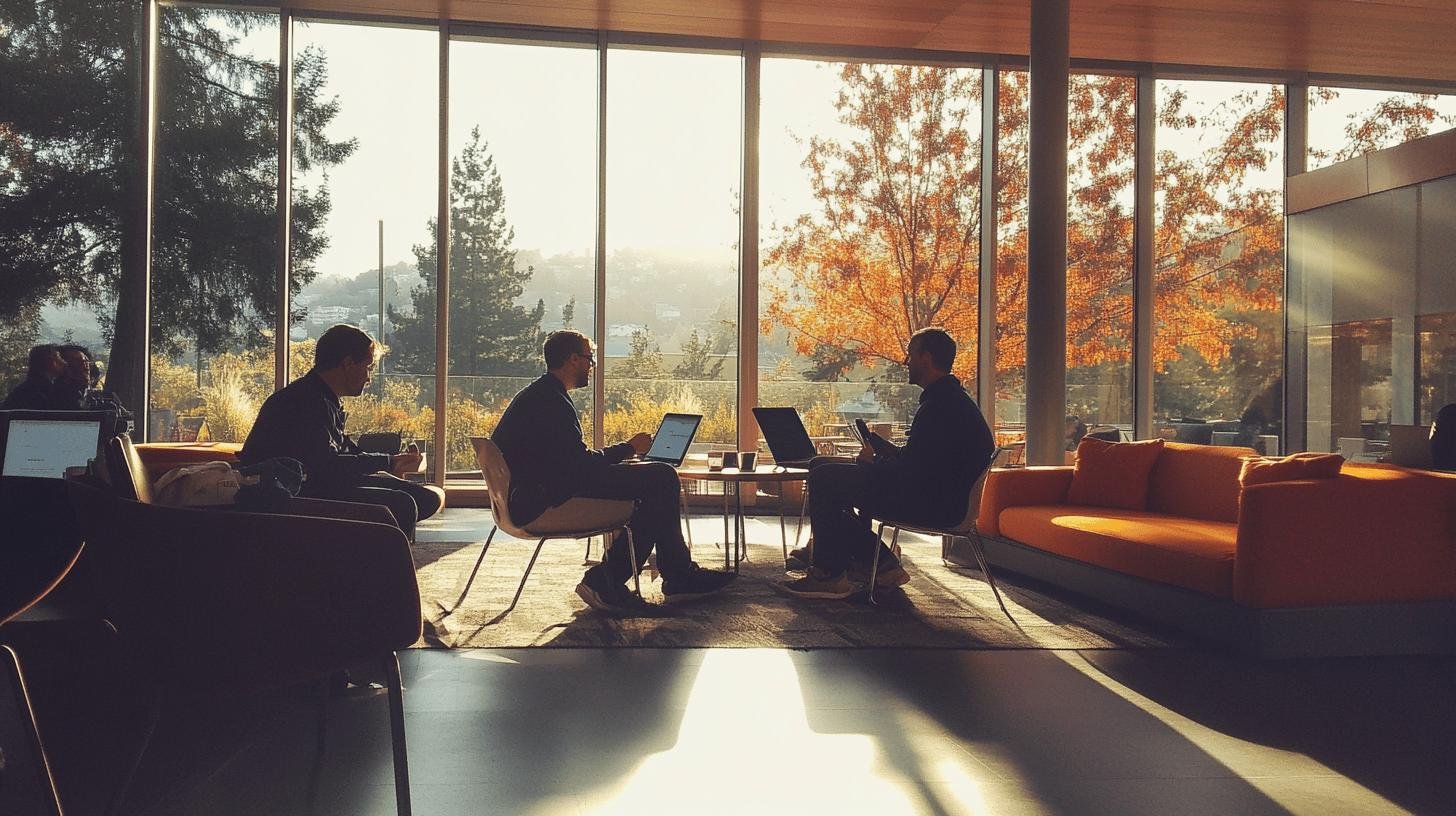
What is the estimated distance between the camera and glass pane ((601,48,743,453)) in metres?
9.05

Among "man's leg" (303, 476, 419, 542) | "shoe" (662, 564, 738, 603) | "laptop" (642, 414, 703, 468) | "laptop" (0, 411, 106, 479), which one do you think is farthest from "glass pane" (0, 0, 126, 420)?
"shoe" (662, 564, 738, 603)

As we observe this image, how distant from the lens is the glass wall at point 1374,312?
7930mm

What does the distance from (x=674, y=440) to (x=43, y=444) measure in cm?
282

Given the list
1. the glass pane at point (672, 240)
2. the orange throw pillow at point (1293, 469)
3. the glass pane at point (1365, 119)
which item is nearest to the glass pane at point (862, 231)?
the glass pane at point (672, 240)

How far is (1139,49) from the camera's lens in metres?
9.13

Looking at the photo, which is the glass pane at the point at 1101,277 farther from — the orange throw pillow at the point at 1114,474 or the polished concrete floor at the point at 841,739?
the polished concrete floor at the point at 841,739

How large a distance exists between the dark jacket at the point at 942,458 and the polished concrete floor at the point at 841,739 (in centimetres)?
90

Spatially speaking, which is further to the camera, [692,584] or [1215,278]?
[1215,278]

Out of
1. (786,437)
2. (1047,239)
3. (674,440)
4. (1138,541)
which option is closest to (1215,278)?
(1047,239)

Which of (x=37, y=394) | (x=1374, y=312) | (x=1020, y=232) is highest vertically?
(x=1020, y=232)

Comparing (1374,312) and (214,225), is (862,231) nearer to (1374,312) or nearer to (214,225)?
(1374,312)

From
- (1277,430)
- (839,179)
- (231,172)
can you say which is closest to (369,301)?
(231,172)

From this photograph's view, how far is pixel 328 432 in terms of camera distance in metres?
4.01

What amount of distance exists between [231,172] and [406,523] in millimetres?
5468
